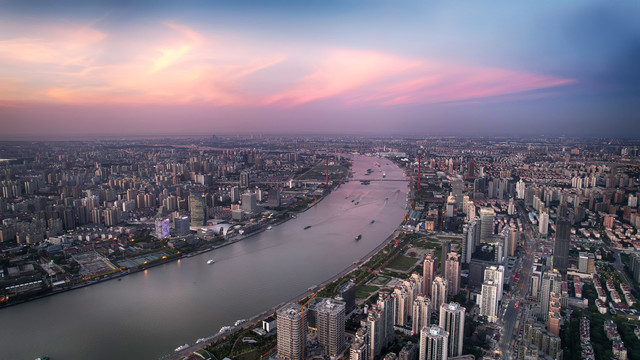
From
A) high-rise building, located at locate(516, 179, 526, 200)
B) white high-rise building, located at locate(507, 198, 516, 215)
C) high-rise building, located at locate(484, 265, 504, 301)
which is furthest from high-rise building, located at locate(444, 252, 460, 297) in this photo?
high-rise building, located at locate(516, 179, 526, 200)

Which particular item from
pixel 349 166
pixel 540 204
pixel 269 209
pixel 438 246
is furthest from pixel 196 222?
pixel 349 166

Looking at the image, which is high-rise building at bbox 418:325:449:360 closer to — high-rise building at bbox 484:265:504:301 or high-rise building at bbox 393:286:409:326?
high-rise building at bbox 393:286:409:326

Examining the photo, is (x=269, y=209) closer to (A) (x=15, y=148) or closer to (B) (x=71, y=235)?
(B) (x=71, y=235)

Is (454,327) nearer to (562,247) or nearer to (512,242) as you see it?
(562,247)

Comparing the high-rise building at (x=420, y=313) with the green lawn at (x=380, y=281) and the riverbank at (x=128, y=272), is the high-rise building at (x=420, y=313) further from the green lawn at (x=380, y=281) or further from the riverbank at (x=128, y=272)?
the riverbank at (x=128, y=272)

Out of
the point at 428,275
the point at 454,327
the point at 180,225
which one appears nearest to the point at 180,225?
the point at 180,225

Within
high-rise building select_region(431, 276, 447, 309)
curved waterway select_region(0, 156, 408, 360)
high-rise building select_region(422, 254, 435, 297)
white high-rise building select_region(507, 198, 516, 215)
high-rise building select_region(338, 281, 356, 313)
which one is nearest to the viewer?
curved waterway select_region(0, 156, 408, 360)

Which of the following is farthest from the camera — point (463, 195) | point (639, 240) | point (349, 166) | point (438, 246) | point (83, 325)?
point (349, 166)
